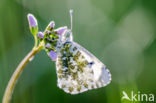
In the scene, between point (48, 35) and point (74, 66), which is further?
point (74, 66)

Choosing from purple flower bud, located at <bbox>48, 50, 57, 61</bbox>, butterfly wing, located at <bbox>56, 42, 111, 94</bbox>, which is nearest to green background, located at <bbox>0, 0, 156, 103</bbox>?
butterfly wing, located at <bbox>56, 42, 111, 94</bbox>

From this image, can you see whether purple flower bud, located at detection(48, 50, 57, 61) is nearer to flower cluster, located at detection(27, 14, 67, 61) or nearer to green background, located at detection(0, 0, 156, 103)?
flower cluster, located at detection(27, 14, 67, 61)

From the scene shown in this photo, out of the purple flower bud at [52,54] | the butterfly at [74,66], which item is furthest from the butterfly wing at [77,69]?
the purple flower bud at [52,54]

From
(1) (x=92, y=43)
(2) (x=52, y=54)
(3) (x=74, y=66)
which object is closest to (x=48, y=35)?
(2) (x=52, y=54)

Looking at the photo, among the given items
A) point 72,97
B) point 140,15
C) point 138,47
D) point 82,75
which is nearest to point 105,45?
point 138,47

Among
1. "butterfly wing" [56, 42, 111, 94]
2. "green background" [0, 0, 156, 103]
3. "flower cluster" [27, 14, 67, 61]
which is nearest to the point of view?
"flower cluster" [27, 14, 67, 61]

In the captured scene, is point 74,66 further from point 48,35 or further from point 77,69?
point 48,35
